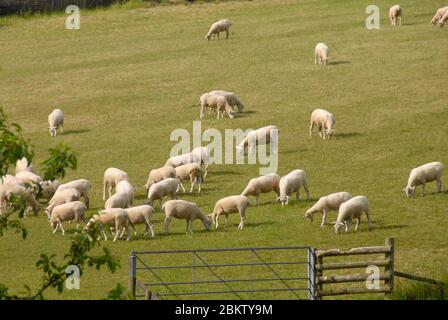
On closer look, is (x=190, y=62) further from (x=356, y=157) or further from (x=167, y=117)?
(x=356, y=157)

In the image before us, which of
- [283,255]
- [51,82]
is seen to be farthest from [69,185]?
[51,82]

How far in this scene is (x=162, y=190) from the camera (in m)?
36.5

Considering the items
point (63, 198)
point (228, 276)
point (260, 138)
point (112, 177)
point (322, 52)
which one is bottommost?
point (228, 276)

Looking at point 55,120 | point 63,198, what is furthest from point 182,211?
point 55,120

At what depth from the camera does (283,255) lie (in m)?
31.6

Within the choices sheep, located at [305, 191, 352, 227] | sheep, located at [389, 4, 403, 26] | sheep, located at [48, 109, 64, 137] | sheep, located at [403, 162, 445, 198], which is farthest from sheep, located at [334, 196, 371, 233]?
sheep, located at [389, 4, 403, 26]

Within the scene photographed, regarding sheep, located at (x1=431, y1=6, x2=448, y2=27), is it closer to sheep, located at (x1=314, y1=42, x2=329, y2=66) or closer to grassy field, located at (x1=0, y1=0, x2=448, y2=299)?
grassy field, located at (x1=0, y1=0, x2=448, y2=299)

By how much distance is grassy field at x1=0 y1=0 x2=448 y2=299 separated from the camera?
33.6 m

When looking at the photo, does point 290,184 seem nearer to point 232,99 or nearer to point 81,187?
point 81,187

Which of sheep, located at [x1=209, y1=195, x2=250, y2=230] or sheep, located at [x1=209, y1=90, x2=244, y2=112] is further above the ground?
sheep, located at [x1=209, y1=90, x2=244, y2=112]

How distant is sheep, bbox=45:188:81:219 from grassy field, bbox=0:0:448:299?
1.51ft

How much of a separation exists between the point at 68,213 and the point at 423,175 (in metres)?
9.93

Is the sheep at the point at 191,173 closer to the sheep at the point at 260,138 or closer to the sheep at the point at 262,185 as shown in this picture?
the sheep at the point at 262,185

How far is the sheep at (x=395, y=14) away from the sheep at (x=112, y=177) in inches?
959
